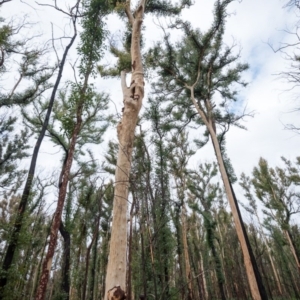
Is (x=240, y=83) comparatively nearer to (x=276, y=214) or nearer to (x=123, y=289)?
(x=123, y=289)

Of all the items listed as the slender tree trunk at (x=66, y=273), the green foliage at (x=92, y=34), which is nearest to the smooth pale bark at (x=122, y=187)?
the green foliage at (x=92, y=34)

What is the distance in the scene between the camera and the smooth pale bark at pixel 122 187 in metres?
2.31

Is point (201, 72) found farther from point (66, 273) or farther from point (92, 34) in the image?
point (66, 273)

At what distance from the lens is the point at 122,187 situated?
298 centimetres

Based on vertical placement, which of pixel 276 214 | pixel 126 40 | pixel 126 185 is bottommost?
pixel 126 185

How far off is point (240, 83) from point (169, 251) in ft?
30.9

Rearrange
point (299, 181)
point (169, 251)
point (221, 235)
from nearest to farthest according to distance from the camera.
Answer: point (169, 251) → point (299, 181) → point (221, 235)

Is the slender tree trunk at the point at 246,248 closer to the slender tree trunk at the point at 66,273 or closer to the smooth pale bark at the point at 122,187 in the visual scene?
the smooth pale bark at the point at 122,187

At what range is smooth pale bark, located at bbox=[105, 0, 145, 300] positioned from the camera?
2307 millimetres

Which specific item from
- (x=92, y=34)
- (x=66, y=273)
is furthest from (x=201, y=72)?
(x=66, y=273)

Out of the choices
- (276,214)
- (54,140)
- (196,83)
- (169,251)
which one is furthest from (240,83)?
(276,214)

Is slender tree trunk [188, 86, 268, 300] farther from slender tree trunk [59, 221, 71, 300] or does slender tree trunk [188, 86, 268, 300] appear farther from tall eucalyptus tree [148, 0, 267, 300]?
slender tree trunk [59, 221, 71, 300]

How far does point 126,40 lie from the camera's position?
7.52m

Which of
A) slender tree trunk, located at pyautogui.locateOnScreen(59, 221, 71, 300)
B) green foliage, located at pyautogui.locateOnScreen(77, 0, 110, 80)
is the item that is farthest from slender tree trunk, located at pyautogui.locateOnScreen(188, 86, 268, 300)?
slender tree trunk, located at pyautogui.locateOnScreen(59, 221, 71, 300)
